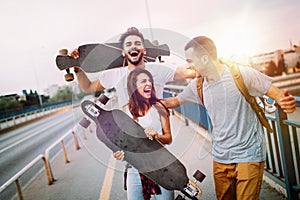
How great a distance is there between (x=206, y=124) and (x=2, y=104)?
89.2 inches

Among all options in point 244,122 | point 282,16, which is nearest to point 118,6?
point 244,122

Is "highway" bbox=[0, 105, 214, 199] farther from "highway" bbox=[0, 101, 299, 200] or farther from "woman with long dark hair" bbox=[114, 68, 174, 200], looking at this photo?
"woman with long dark hair" bbox=[114, 68, 174, 200]

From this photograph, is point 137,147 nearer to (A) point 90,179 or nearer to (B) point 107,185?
(B) point 107,185

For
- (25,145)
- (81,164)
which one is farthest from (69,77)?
(81,164)

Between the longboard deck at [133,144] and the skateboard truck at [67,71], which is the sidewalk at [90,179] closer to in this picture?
the longboard deck at [133,144]

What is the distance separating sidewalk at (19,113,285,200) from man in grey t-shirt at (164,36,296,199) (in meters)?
0.20

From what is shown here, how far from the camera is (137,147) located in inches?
59.3

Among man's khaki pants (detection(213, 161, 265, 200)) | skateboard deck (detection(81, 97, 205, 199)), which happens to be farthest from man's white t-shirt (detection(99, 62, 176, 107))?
man's khaki pants (detection(213, 161, 265, 200))

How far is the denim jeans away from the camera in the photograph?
1635mm

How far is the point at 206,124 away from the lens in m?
3.57

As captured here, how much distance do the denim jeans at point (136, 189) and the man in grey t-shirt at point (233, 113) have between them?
38cm

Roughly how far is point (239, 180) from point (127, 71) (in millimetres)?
899

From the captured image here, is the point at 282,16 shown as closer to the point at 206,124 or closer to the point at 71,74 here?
the point at 206,124

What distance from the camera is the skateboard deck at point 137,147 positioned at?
1.48m
